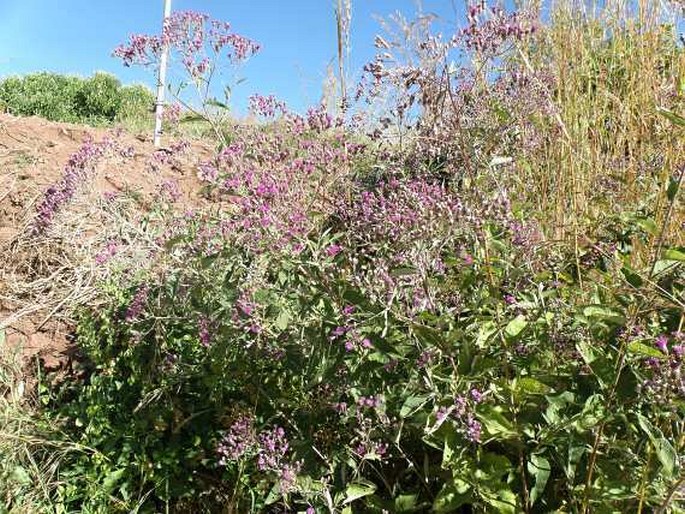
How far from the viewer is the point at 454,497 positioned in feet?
5.16

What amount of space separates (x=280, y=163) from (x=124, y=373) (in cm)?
116

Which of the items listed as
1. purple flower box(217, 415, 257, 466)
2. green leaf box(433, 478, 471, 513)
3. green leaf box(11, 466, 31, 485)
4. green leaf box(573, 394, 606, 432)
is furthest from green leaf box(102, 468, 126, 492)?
green leaf box(573, 394, 606, 432)

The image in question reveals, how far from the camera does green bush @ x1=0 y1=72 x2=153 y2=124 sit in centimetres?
1123

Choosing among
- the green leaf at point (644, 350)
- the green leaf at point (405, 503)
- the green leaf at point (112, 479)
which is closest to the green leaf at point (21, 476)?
the green leaf at point (112, 479)

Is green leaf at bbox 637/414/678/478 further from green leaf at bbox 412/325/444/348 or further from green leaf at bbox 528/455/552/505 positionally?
green leaf at bbox 412/325/444/348

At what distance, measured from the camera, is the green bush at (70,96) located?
442 inches

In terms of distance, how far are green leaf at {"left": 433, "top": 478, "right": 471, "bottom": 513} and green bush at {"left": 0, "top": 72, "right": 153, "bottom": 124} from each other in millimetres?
10272

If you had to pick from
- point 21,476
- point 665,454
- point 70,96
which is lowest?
point 21,476

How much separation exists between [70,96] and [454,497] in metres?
12.4

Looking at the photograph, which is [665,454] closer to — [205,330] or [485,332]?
[485,332]

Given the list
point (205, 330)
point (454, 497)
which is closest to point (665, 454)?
point (454, 497)

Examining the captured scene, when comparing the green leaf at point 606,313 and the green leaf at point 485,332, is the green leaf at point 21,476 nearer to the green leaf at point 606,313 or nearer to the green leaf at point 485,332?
the green leaf at point 485,332

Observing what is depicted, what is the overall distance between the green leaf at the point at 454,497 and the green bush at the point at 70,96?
33.7ft

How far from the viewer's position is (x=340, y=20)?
3918 mm
